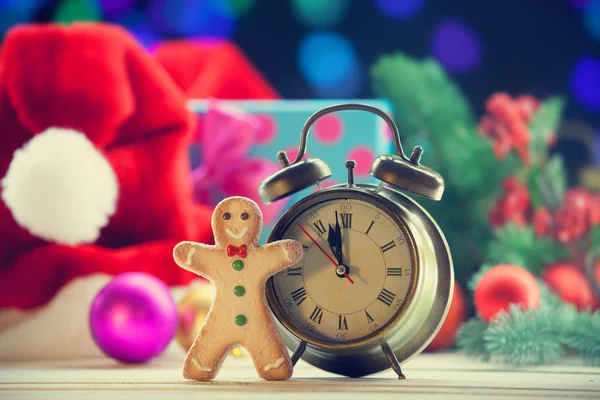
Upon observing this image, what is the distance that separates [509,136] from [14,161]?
0.90m

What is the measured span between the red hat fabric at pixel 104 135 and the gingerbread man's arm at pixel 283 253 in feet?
1.43

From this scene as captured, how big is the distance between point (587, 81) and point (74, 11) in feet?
4.36

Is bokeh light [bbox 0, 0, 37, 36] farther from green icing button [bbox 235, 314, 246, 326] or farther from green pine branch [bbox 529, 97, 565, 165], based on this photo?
green icing button [bbox 235, 314, 246, 326]

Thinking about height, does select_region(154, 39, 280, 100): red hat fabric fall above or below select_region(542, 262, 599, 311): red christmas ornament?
above

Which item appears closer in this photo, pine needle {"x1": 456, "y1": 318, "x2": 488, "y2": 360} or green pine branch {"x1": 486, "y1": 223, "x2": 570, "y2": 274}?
pine needle {"x1": 456, "y1": 318, "x2": 488, "y2": 360}

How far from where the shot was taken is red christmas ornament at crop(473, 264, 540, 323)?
121 cm

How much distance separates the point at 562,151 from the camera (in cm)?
194

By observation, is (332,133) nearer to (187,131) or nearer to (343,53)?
(187,131)

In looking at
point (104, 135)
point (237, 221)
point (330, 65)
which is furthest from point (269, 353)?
point (330, 65)

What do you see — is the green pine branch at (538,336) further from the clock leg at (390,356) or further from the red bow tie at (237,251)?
the red bow tie at (237,251)

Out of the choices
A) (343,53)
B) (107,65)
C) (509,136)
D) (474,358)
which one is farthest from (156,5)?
(474,358)

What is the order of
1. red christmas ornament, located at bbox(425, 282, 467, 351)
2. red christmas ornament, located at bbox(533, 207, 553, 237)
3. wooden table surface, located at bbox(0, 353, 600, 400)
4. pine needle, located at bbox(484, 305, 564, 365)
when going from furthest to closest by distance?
red christmas ornament, located at bbox(533, 207, 553, 237), red christmas ornament, located at bbox(425, 282, 467, 351), pine needle, located at bbox(484, 305, 564, 365), wooden table surface, located at bbox(0, 353, 600, 400)

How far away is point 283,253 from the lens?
2.87 feet

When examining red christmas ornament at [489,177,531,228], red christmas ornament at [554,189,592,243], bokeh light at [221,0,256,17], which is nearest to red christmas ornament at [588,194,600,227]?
red christmas ornament at [554,189,592,243]
